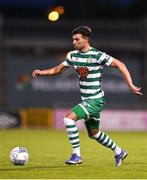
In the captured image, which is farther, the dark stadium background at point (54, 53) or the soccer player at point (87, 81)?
the dark stadium background at point (54, 53)

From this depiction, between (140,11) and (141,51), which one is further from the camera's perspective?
(140,11)

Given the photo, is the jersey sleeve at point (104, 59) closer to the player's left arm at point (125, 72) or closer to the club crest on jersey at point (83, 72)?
the player's left arm at point (125, 72)

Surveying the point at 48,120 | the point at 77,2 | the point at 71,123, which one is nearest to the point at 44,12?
the point at 77,2

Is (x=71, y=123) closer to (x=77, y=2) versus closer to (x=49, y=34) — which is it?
(x=49, y=34)

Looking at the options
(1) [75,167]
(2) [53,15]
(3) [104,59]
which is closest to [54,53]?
(2) [53,15]

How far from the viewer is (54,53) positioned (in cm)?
4753

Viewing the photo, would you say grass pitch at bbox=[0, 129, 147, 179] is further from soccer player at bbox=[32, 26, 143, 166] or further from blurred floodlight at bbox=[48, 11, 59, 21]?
blurred floodlight at bbox=[48, 11, 59, 21]

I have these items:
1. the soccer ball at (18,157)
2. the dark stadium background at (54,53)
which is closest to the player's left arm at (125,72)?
the soccer ball at (18,157)

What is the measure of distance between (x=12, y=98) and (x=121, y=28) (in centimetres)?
954

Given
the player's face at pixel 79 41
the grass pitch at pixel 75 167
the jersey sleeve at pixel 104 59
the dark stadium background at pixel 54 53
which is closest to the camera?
the grass pitch at pixel 75 167

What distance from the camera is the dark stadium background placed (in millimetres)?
41656

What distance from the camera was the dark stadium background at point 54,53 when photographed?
41656 millimetres

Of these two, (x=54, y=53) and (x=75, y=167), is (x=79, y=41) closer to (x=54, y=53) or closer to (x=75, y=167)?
(x=75, y=167)

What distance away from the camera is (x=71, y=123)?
43.8ft
